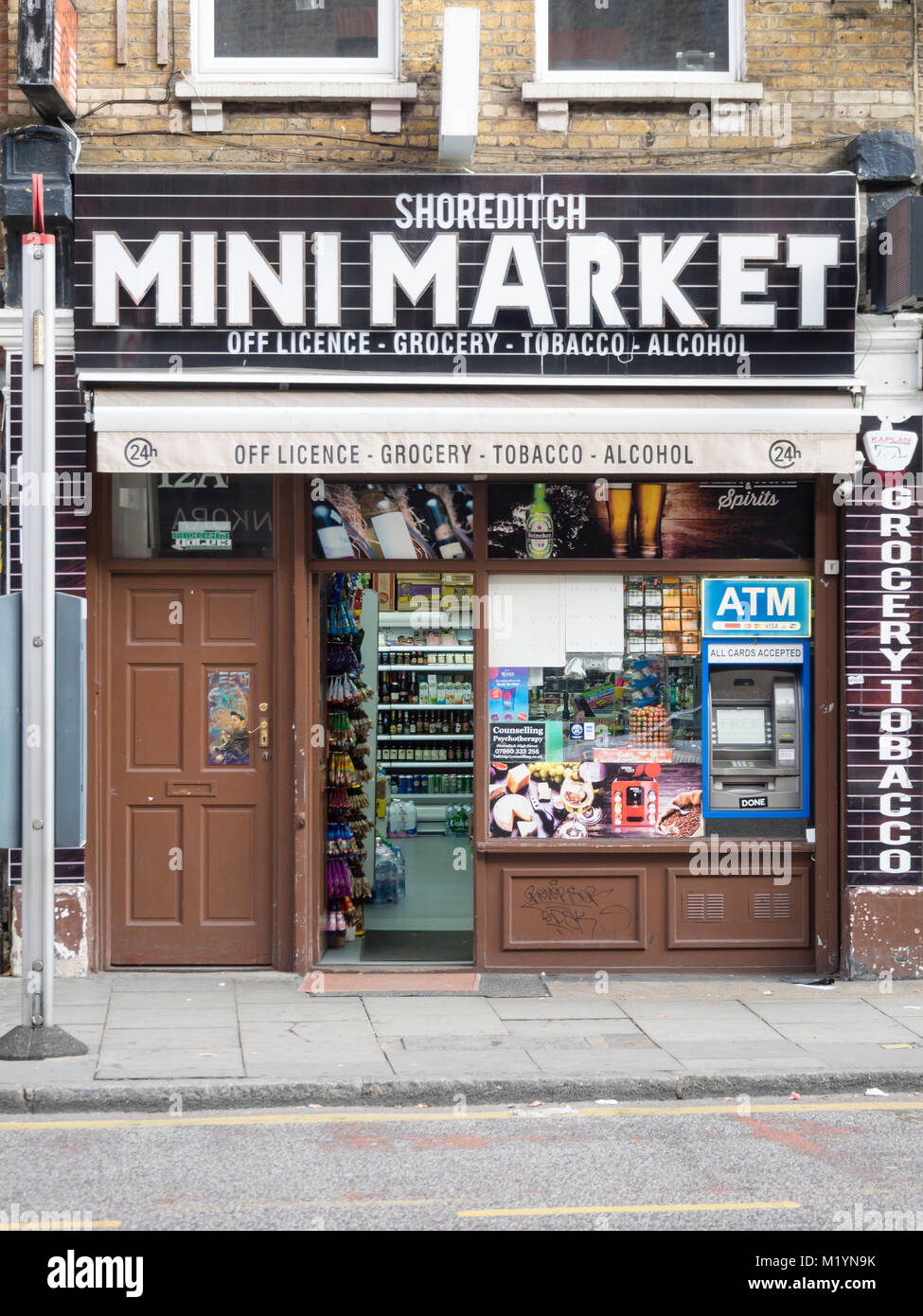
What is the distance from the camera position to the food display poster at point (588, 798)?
9.60 m

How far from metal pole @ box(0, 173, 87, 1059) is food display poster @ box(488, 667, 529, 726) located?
3.19m

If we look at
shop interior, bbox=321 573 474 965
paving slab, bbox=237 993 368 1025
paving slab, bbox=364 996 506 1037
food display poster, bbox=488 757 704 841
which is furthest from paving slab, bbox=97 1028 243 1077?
food display poster, bbox=488 757 704 841

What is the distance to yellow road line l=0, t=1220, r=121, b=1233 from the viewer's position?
5.17m

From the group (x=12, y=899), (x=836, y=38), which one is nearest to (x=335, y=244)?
(x=836, y=38)

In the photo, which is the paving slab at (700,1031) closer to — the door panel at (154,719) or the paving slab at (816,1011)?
the paving slab at (816,1011)

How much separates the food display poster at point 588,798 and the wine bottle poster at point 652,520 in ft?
4.22

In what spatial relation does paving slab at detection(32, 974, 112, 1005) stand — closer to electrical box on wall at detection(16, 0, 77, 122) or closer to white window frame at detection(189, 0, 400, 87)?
electrical box on wall at detection(16, 0, 77, 122)

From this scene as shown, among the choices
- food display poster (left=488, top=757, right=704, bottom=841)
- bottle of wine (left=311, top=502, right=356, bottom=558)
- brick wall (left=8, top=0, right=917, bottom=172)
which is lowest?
food display poster (left=488, top=757, right=704, bottom=841)

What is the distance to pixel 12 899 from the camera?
365 inches

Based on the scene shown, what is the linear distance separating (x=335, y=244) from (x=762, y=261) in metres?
2.75

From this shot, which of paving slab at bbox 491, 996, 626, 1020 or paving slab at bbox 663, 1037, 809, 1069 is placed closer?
paving slab at bbox 663, 1037, 809, 1069

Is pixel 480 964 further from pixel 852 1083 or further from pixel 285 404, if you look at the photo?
pixel 285 404

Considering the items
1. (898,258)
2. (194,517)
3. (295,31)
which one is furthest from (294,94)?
(898,258)

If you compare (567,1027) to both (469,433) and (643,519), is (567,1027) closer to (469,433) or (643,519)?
(643,519)
